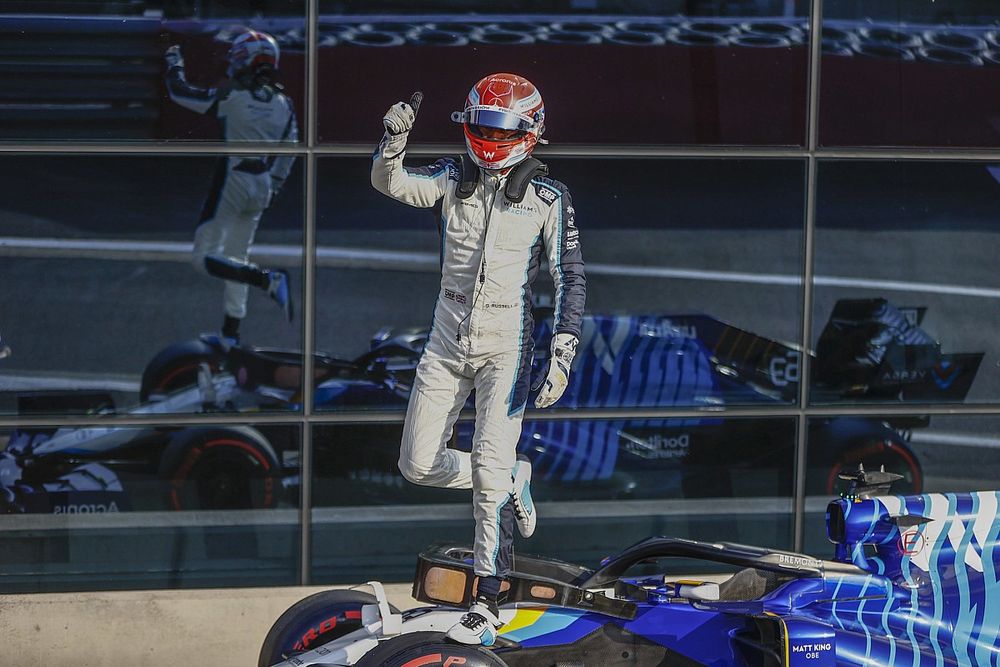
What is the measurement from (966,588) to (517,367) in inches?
70.8

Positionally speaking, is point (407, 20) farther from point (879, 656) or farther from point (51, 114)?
point (879, 656)

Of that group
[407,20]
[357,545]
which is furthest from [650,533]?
[407,20]

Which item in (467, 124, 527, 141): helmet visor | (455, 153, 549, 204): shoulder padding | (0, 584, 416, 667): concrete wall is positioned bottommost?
(0, 584, 416, 667): concrete wall

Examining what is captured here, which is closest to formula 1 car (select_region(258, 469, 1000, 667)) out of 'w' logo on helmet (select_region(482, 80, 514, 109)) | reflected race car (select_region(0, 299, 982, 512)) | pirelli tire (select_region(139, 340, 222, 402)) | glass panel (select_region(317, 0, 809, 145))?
'w' logo on helmet (select_region(482, 80, 514, 109))

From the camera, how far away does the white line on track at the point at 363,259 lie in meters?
6.52

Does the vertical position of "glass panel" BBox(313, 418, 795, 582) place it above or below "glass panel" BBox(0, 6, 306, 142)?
below

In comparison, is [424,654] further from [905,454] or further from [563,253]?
[905,454]

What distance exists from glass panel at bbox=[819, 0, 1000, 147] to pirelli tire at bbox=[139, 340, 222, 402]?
3435mm

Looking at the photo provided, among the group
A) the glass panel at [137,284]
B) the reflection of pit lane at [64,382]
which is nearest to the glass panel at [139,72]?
the glass panel at [137,284]

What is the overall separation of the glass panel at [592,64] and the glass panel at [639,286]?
21cm

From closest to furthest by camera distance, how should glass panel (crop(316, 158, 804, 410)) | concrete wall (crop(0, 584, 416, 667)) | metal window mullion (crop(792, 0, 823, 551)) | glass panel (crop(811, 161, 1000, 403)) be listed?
concrete wall (crop(0, 584, 416, 667)) < glass panel (crop(316, 158, 804, 410)) < metal window mullion (crop(792, 0, 823, 551)) < glass panel (crop(811, 161, 1000, 403))

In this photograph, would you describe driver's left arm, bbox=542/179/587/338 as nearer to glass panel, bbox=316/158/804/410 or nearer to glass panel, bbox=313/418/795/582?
glass panel, bbox=316/158/804/410

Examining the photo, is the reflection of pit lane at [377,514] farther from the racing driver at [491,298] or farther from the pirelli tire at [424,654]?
the pirelli tire at [424,654]

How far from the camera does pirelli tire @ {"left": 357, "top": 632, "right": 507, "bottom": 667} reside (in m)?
4.19
